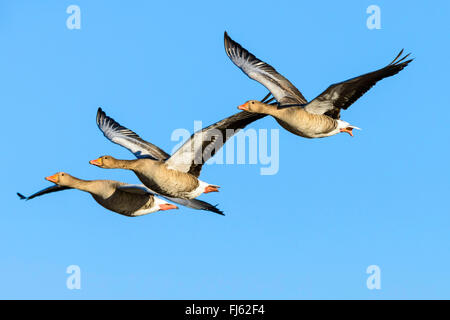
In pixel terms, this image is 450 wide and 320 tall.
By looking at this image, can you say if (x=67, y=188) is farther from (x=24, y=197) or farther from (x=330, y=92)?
(x=330, y=92)

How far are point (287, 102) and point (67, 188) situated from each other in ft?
17.7

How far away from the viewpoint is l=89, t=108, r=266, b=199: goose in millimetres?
15930

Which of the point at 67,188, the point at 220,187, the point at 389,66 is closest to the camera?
the point at 389,66

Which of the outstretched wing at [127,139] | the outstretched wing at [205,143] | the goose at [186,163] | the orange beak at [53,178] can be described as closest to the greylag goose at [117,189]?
the orange beak at [53,178]

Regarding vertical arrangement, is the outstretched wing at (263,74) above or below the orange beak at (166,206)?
above

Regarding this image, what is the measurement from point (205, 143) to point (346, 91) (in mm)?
3061

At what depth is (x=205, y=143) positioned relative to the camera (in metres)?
16.2

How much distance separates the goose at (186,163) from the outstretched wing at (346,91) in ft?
3.91

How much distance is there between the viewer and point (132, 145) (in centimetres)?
1797

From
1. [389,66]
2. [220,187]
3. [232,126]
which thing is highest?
[389,66]

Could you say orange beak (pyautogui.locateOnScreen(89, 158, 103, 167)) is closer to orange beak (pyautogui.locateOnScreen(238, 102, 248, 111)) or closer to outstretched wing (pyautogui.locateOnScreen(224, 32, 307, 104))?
orange beak (pyautogui.locateOnScreen(238, 102, 248, 111))

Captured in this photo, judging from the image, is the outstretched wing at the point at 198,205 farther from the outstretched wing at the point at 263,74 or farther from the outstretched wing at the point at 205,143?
the outstretched wing at the point at 263,74

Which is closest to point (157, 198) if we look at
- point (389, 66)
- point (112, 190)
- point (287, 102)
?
point (112, 190)

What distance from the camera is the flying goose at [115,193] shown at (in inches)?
691
